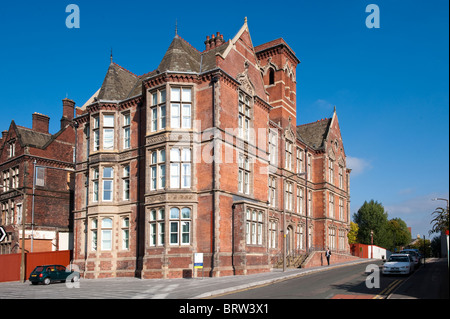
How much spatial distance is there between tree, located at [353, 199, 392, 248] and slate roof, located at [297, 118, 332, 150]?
132ft

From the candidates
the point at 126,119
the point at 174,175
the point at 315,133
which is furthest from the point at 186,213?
the point at 315,133

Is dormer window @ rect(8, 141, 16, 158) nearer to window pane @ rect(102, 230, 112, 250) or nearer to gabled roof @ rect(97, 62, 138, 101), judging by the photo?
gabled roof @ rect(97, 62, 138, 101)

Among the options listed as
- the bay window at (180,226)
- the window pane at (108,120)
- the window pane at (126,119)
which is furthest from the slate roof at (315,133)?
the bay window at (180,226)

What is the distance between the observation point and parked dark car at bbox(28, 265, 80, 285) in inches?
1184

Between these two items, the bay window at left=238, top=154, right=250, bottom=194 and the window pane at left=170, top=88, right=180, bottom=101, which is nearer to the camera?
the window pane at left=170, top=88, right=180, bottom=101

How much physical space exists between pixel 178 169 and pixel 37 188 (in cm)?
1969

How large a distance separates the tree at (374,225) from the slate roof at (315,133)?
40.3 metres

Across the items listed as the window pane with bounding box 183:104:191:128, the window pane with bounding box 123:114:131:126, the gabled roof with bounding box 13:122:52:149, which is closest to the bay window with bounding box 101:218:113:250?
the window pane with bounding box 123:114:131:126

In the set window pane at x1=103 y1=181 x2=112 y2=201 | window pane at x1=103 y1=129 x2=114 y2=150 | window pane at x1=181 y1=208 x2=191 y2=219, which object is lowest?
window pane at x1=181 y1=208 x2=191 y2=219

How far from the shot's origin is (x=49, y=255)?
123ft

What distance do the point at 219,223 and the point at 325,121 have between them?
31500mm

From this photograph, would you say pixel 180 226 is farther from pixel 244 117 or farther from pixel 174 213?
pixel 244 117

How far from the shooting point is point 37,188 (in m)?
43.4
